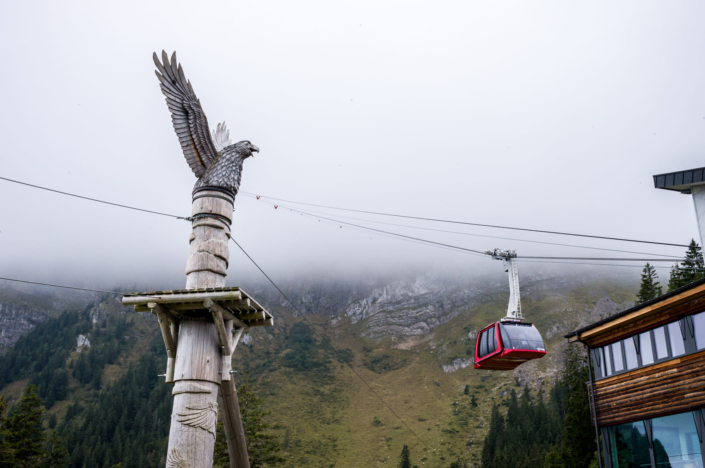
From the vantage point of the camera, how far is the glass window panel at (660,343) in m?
16.8

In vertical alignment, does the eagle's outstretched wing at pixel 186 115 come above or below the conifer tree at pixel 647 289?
below

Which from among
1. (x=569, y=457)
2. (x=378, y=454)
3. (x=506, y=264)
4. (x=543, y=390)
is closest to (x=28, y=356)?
(x=378, y=454)

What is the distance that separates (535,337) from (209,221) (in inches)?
615

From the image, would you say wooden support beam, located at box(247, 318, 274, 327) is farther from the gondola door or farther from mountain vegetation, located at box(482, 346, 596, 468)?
mountain vegetation, located at box(482, 346, 596, 468)

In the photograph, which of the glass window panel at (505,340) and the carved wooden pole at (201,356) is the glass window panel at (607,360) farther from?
the carved wooden pole at (201,356)

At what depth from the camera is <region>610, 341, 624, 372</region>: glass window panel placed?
18864 millimetres

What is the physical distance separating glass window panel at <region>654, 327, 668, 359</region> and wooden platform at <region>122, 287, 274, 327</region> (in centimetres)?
1401

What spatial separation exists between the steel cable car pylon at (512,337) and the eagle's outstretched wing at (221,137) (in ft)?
41.8

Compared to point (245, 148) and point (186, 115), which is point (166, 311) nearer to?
point (245, 148)

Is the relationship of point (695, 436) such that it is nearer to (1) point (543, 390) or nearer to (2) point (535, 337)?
(2) point (535, 337)

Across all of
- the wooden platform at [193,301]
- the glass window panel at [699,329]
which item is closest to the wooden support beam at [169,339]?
the wooden platform at [193,301]

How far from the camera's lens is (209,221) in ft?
35.0

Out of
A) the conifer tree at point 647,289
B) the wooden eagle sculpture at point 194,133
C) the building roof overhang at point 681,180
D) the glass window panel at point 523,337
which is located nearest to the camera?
the wooden eagle sculpture at point 194,133

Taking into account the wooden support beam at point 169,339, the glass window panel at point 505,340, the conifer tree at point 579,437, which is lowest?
the conifer tree at point 579,437
